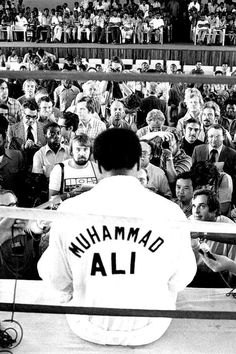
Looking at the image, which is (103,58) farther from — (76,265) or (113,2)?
(76,265)

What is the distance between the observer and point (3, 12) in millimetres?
12133

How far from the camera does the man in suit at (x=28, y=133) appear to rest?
3.55 metres

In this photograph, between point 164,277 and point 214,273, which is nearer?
point 164,277

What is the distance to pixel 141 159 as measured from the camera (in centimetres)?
295

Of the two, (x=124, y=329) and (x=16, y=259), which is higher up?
(x=124, y=329)

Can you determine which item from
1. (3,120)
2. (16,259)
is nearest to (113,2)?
(3,120)

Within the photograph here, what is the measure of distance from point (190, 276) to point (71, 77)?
60 cm

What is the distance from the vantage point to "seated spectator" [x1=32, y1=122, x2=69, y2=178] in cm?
322

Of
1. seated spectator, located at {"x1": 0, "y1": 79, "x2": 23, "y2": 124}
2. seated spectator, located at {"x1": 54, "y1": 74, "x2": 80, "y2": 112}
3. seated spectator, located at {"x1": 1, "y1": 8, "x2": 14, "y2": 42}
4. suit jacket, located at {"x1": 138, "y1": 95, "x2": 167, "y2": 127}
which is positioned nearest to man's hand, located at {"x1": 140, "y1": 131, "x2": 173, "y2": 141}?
suit jacket, located at {"x1": 138, "y1": 95, "x2": 167, "y2": 127}

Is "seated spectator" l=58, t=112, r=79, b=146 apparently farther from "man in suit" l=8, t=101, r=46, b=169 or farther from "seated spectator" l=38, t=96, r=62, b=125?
"seated spectator" l=38, t=96, r=62, b=125

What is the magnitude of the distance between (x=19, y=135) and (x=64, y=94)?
1630 millimetres

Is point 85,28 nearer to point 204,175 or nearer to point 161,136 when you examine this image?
point 161,136

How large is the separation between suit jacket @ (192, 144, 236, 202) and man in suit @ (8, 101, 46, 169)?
98cm

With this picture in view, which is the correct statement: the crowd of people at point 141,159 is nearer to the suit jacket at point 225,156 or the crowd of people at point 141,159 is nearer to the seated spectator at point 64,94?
the suit jacket at point 225,156
